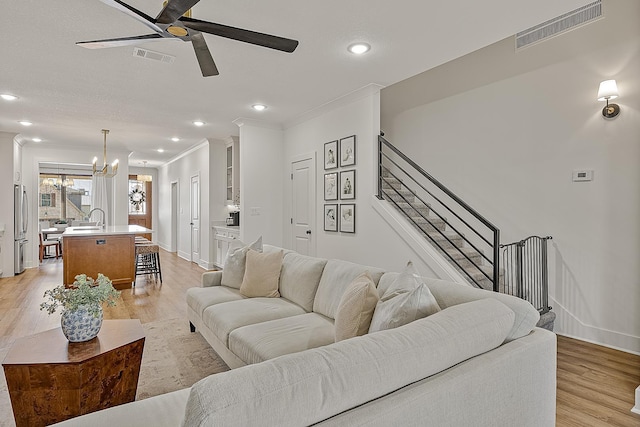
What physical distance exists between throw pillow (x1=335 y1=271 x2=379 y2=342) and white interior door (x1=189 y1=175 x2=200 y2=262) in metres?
6.72

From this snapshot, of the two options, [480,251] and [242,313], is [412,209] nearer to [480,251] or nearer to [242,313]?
[480,251]

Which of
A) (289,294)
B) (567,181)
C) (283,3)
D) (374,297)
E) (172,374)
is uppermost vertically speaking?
(283,3)

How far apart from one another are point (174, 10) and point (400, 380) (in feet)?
6.49

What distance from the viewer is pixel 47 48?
3.21 metres

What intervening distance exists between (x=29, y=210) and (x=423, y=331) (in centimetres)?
899

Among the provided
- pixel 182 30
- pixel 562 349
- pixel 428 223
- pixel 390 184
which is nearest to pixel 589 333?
pixel 562 349

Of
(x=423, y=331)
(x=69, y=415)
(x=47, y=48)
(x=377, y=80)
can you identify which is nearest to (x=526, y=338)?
(x=423, y=331)

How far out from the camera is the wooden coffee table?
6.01 ft

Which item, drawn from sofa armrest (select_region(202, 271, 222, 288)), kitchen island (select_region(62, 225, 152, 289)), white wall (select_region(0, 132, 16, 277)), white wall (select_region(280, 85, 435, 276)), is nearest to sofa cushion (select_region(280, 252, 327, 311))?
sofa armrest (select_region(202, 271, 222, 288))

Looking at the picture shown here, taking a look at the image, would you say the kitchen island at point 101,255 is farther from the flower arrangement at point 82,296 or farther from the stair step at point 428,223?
the stair step at point 428,223

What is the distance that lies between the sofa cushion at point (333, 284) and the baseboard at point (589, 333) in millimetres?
2490

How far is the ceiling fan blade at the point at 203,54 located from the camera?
2.31 metres

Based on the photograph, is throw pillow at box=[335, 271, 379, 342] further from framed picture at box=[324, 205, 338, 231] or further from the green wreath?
the green wreath

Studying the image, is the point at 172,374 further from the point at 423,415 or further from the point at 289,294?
the point at 423,415
